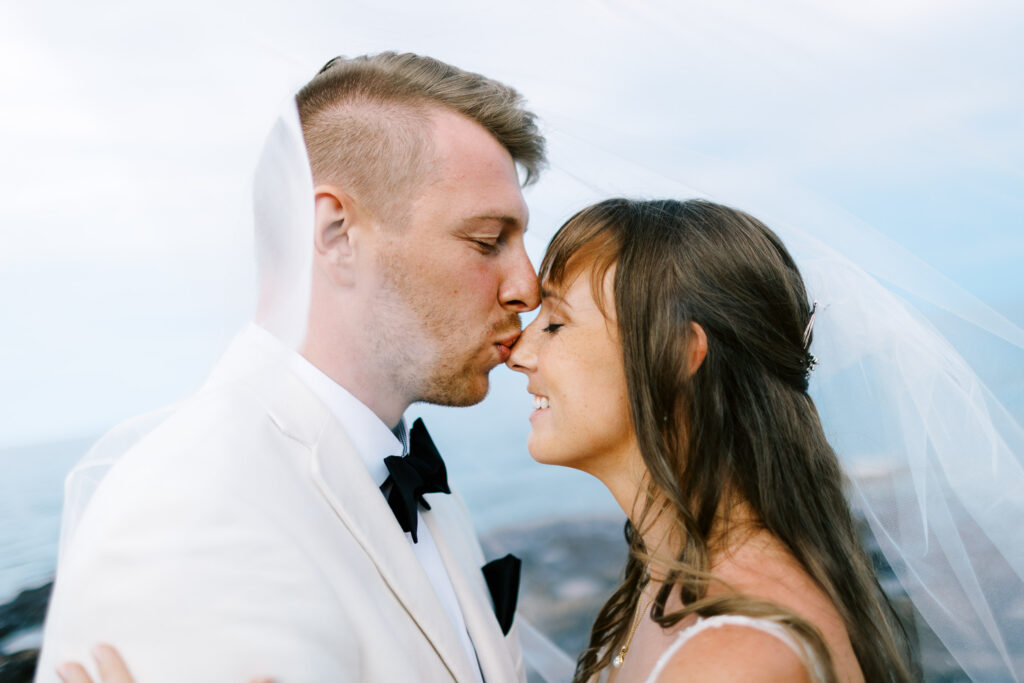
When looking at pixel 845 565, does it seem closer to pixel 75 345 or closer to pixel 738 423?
pixel 738 423

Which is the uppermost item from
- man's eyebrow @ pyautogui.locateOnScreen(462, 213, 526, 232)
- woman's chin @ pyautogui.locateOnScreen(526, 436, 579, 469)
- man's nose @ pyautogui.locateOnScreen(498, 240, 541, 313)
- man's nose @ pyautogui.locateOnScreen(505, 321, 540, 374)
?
man's eyebrow @ pyautogui.locateOnScreen(462, 213, 526, 232)

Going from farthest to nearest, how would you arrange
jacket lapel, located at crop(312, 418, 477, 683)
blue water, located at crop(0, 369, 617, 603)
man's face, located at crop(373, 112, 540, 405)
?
1. blue water, located at crop(0, 369, 617, 603)
2. man's face, located at crop(373, 112, 540, 405)
3. jacket lapel, located at crop(312, 418, 477, 683)

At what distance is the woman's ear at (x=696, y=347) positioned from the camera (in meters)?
1.84

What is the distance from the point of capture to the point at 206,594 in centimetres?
123

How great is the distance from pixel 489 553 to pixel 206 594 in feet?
7.84

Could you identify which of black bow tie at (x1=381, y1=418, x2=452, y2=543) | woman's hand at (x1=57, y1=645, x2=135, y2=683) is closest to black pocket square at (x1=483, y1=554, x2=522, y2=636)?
black bow tie at (x1=381, y1=418, x2=452, y2=543)

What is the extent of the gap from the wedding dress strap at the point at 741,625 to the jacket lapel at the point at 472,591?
0.48 m

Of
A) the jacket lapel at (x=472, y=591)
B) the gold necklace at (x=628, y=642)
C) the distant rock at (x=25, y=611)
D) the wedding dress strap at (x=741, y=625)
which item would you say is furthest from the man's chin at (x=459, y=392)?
the distant rock at (x=25, y=611)

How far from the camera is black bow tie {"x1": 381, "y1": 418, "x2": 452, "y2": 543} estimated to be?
1837mm

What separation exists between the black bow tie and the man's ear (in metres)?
0.51

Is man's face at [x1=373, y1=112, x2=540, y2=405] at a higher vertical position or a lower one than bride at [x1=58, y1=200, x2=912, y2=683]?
higher

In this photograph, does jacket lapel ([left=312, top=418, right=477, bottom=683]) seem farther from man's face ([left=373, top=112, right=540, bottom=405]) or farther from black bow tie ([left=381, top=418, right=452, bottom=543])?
man's face ([left=373, top=112, right=540, bottom=405])

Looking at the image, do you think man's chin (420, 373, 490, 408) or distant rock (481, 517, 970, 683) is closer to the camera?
man's chin (420, 373, 490, 408)

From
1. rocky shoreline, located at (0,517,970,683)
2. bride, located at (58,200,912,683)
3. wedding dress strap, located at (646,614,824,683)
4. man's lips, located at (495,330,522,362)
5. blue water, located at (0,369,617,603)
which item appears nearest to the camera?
wedding dress strap, located at (646,614,824,683)
